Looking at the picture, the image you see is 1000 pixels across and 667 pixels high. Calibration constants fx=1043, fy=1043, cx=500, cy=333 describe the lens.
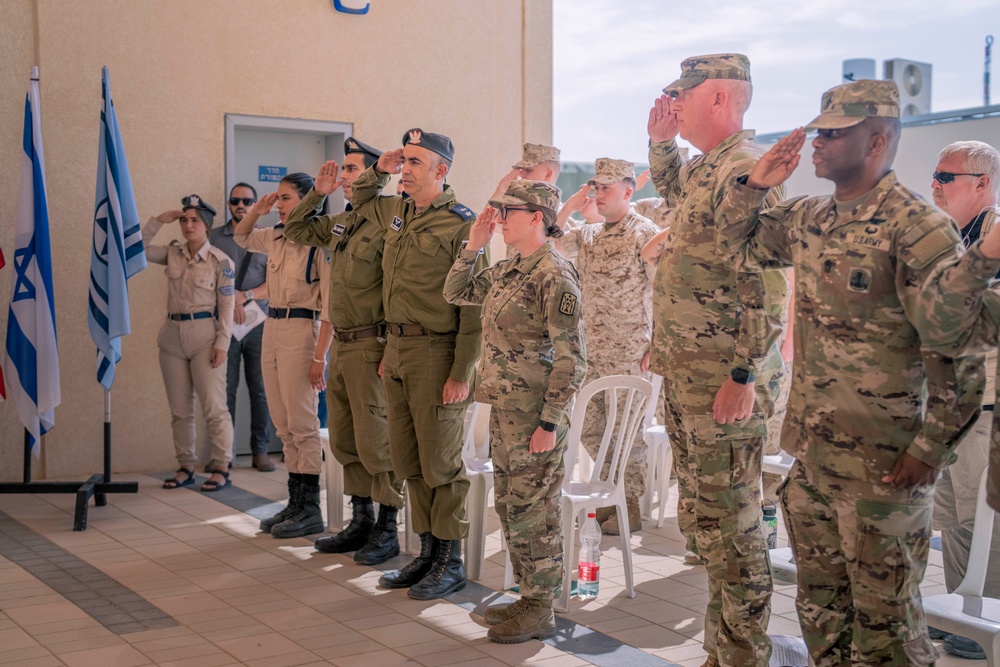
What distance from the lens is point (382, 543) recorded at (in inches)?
204

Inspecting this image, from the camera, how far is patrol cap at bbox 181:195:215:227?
705cm

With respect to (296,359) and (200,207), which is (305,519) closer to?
(296,359)

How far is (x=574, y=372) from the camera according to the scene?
153 inches

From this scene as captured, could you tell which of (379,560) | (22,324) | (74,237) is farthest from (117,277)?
(379,560)

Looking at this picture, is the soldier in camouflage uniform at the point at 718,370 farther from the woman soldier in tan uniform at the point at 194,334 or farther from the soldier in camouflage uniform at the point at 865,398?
the woman soldier in tan uniform at the point at 194,334

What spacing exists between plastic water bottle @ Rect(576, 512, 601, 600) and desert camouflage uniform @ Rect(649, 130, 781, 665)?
1244 mm

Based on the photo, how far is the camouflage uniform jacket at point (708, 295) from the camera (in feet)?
10.4

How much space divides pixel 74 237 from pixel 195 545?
278cm

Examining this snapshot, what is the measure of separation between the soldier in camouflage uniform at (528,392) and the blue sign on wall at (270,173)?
14.5 ft

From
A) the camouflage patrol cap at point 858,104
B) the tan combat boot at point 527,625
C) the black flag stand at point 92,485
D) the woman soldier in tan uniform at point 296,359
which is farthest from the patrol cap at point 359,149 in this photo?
the camouflage patrol cap at point 858,104

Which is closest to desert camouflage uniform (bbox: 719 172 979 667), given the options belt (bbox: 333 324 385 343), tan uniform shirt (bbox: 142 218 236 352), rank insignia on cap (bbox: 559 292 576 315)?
rank insignia on cap (bbox: 559 292 576 315)

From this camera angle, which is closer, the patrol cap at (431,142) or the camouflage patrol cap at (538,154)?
the patrol cap at (431,142)

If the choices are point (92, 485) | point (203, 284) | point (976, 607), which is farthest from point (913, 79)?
point (976, 607)

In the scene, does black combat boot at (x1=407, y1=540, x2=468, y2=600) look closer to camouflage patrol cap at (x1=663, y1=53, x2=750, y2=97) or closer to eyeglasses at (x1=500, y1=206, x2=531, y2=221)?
eyeglasses at (x1=500, y1=206, x2=531, y2=221)
